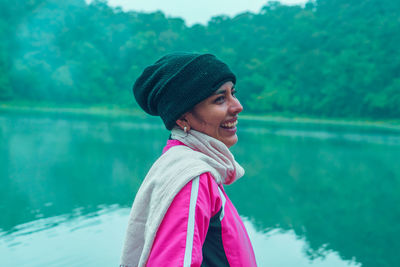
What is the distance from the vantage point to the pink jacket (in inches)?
35.7

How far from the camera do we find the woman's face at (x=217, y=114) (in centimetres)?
111

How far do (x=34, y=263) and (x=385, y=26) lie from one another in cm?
2772

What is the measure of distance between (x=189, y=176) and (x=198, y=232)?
12cm

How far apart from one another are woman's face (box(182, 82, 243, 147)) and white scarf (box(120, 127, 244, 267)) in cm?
2

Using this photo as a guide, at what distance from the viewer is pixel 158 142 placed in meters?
11.6

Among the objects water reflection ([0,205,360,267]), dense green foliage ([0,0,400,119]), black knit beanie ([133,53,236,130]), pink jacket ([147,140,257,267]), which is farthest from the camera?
dense green foliage ([0,0,400,119])

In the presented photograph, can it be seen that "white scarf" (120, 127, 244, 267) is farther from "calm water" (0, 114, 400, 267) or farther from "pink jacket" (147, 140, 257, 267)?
"calm water" (0, 114, 400, 267)

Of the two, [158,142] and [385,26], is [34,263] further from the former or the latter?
[385,26]

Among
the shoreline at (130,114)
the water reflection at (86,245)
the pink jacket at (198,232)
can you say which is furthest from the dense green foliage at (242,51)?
the pink jacket at (198,232)

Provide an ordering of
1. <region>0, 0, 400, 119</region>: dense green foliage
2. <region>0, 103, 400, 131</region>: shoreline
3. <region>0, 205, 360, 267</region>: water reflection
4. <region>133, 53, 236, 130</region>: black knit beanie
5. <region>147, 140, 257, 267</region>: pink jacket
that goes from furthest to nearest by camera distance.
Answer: <region>0, 0, 400, 119</region>: dense green foliage
<region>0, 103, 400, 131</region>: shoreline
<region>0, 205, 360, 267</region>: water reflection
<region>133, 53, 236, 130</region>: black knit beanie
<region>147, 140, 257, 267</region>: pink jacket

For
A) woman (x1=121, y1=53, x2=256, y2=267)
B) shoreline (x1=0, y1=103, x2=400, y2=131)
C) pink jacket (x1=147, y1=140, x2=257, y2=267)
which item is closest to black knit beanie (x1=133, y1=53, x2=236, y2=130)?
woman (x1=121, y1=53, x2=256, y2=267)

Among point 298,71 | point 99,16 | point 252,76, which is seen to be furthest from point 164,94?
point 99,16

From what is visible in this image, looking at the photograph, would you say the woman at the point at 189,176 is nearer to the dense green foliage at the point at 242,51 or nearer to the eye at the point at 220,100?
the eye at the point at 220,100

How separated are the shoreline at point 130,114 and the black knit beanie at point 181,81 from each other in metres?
22.2
